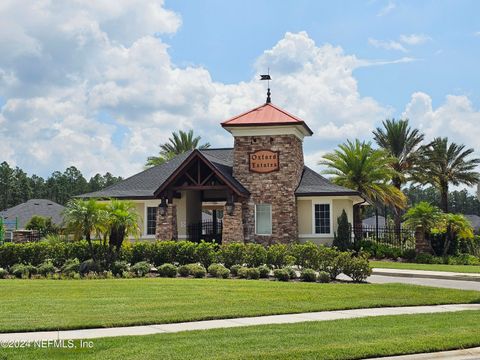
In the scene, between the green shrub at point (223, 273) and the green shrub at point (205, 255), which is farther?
the green shrub at point (205, 255)

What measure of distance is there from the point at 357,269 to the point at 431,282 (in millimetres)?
3114

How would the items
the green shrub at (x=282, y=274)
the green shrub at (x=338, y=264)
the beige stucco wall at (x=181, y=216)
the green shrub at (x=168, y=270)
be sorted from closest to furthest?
the green shrub at (x=282, y=274) < the green shrub at (x=338, y=264) < the green shrub at (x=168, y=270) < the beige stucco wall at (x=181, y=216)

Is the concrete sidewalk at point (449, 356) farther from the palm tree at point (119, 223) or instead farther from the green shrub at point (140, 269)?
the palm tree at point (119, 223)

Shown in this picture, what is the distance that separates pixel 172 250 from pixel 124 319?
35.9 feet

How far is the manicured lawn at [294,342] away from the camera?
825 cm

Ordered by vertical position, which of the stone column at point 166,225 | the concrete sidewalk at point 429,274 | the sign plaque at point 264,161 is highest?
the sign plaque at point 264,161

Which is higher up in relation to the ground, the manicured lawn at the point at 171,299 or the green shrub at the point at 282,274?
the green shrub at the point at 282,274

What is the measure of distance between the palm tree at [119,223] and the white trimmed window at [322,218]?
41.8 feet

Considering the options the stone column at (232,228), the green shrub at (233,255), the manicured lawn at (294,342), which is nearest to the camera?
the manicured lawn at (294,342)

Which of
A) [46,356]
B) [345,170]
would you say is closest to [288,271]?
[46,356]

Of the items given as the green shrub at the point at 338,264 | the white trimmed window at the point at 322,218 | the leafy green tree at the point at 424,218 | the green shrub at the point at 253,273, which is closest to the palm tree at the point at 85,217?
the green shrub at the point at 253,273

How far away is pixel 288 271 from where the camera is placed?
1947 cm

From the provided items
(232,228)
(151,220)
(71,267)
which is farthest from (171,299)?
(151,220)

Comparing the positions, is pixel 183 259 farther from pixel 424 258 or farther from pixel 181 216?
pixel 424 258
